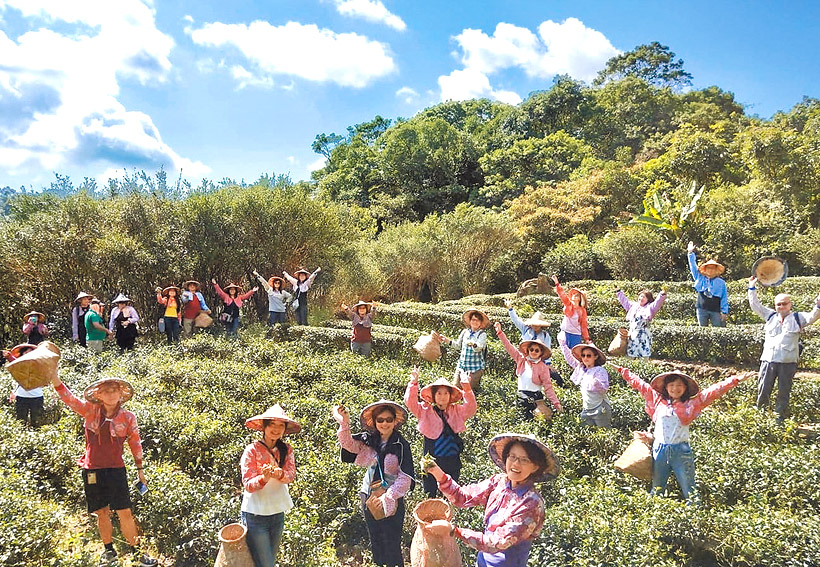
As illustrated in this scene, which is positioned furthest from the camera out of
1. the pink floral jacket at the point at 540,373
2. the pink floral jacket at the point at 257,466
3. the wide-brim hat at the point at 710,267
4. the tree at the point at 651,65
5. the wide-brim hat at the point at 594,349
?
the tree at the point at 651,65

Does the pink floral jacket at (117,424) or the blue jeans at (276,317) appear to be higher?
the blue jeans at (276,317)

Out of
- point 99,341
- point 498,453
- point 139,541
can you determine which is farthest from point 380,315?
point 498,453

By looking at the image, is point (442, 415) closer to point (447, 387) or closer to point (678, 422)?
point (447, 387)

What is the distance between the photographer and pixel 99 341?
32.1ft

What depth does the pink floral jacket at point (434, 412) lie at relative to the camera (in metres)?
4.31

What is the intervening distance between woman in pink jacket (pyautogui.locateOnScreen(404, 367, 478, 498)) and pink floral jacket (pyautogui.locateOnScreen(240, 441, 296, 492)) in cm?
116

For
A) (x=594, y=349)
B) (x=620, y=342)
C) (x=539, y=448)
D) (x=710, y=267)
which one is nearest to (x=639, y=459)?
(x=594, y=349)

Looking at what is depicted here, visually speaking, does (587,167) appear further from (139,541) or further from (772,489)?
(139,541)

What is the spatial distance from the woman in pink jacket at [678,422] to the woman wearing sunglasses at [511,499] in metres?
2.05

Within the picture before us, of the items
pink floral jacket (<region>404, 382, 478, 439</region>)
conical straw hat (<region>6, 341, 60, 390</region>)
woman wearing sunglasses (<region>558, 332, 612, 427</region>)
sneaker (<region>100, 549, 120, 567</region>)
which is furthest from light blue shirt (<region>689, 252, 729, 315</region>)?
conical straw hat (<region>6, 341, 60, 390</region>)

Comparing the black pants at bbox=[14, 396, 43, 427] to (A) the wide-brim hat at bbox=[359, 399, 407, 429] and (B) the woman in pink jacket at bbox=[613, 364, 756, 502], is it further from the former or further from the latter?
(B) the woman in pink jacket at bbox=[613, 364, 756, 502]

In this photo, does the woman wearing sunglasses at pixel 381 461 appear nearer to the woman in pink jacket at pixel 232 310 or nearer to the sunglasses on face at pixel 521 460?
the sunglasses on face at pixel 521 460

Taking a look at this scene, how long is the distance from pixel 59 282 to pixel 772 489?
14.6 meters

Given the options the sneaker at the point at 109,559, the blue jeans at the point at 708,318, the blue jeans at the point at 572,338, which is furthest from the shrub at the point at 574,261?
the sneaker at the point at 109,559
